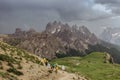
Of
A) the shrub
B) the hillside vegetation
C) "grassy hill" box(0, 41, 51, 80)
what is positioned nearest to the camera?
"grassy hill" box(0, 41, 51, 80)

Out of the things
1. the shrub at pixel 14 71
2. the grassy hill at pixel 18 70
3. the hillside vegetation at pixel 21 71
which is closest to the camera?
the grassy hill at pixel 18 70

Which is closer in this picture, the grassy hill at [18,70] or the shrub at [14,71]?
the grassy hill at [18,70]

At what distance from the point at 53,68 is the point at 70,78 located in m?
4.97

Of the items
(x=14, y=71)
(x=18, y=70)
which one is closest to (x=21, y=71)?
(x=18, y=70)

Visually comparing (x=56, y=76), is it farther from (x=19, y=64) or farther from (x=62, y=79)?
(x=19, y=64)

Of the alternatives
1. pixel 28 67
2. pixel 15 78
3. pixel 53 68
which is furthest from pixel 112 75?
pixel 15 78

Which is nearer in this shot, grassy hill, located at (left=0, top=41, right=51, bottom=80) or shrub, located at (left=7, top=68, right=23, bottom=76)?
grassy hill, located at (left=0, top=41, right=51, bottom=80)

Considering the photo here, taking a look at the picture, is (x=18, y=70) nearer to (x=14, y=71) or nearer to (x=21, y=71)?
(x=21, y=71)

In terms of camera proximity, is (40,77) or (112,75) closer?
(40,77)

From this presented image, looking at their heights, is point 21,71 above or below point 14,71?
below

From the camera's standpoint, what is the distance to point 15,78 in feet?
149

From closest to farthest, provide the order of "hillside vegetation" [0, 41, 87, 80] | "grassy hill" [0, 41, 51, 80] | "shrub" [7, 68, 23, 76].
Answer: "grassy hill" [0, 41, 51, 80] → "hillside vegetation" [0, 41, 87, 80] → "shrub" [7, 68, 23, 76]

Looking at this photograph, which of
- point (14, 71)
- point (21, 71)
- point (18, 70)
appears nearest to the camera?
point (14, 71)

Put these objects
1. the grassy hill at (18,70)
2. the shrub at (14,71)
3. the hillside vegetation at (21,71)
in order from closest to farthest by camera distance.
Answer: the grassy hill at (18,70) < the hillside vegetation at (21,71) < the shrub at (14,71)
